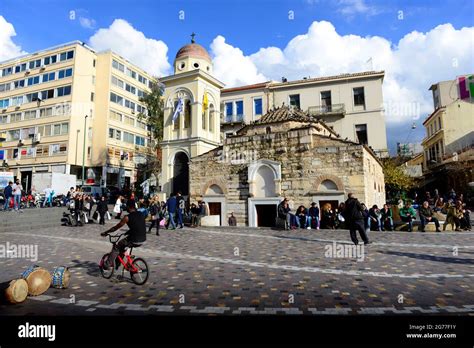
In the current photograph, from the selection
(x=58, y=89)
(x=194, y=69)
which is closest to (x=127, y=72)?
(x=58, y=89)

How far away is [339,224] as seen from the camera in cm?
1628

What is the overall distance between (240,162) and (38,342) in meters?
16.7

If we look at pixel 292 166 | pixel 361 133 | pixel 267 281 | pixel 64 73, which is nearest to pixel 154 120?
pixel 64 73

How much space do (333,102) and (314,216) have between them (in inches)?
842

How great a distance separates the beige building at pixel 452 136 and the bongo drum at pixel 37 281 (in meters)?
36.8

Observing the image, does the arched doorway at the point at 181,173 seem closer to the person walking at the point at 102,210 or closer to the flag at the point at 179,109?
the flag at the point at 179,109

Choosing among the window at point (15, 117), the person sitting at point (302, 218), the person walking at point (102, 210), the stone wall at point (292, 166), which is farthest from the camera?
the window at point (15, 117)

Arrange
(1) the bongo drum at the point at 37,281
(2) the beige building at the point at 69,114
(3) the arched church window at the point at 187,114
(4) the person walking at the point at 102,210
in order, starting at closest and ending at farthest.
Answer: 1. (1) the bongo drum at the point at 37,281
2. (4) the person walking at the point at 102,210
3. (3) the arched church window at the point at 187,114
4. (2) the beige building at the point at 69,114

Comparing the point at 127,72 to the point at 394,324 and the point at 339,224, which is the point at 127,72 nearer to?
the point at 339,224

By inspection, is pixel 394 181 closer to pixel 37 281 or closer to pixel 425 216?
pixel 425 216

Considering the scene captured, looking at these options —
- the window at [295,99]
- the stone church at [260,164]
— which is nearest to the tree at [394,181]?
the stone church at [260,164]

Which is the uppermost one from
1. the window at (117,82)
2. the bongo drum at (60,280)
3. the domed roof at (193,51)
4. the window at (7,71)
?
the window at (7,71)

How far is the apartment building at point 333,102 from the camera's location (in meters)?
32.1

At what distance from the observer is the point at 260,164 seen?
19172 mm
